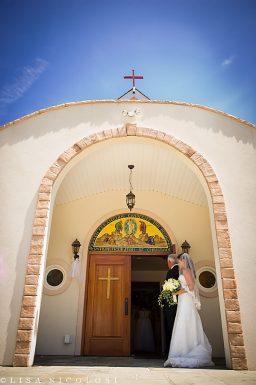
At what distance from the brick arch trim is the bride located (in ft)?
2.48

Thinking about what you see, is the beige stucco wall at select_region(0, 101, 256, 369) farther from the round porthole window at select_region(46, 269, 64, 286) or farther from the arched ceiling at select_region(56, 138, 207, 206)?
the round porthole window at select_region(46, 269, 64, 286)

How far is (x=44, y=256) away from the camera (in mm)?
4777

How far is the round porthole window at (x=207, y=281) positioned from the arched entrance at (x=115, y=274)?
938mm

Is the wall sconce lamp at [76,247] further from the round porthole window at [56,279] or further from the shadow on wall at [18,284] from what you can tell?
the shadow on wall at [18,284]

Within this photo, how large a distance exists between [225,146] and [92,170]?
3139 mm

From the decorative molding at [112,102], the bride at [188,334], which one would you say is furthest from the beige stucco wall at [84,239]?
the decorative molding at [112,102]

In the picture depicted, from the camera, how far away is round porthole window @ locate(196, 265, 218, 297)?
720 cm

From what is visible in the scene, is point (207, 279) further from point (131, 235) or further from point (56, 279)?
point (56, 279)

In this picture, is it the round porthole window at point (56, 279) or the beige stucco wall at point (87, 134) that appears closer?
the beige stucco wall at point (87, 134)

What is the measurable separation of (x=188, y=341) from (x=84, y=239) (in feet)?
12.7

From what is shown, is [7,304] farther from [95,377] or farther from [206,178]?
[206,178]

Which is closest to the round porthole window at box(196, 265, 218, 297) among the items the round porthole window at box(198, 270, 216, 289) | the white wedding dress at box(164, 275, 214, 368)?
the round porthole window at box(198, 270, 216, 289)

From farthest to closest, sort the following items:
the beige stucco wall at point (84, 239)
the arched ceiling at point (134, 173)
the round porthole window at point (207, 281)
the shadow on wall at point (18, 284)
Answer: the round porthole window at point (207, 281), the beige stucco wall at point (84, 239), the arched ceiling at point (134, 173), the shadow on wall at point (18, 284)

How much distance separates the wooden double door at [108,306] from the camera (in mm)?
6895
